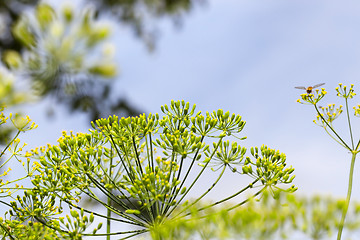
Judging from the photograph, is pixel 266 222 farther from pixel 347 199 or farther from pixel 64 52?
pixel 64 52

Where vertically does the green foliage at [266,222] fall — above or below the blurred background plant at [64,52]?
below

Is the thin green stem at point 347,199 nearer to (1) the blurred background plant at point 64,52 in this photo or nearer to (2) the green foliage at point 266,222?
(2) the green foliage at point 266,222

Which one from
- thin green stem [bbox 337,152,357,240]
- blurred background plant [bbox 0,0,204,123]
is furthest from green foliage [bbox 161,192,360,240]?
blurred background plant [bbox 0,0,204,123]

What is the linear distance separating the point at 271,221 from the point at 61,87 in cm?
919

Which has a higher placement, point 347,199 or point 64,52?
point 64,52

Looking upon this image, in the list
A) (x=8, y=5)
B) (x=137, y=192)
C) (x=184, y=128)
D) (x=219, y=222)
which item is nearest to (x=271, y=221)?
(x=219, y=222)

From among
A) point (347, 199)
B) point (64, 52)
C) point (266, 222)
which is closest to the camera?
point (266, 222)

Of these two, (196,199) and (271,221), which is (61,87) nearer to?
(196,199)

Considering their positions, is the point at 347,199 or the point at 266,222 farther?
the point at 347,199

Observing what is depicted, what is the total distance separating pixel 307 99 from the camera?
2.79 m

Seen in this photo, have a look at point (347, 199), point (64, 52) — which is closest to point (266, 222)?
point (347, 199)

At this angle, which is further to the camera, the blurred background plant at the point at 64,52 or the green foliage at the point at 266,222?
the blurred background plant at the point at 64,52

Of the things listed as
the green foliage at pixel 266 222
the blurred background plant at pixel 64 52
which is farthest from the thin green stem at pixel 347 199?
the blurred background plant at pixel 64 52

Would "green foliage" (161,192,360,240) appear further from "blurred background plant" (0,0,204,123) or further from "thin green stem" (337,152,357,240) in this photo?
"blurred background plant" (0,0,204,123)
